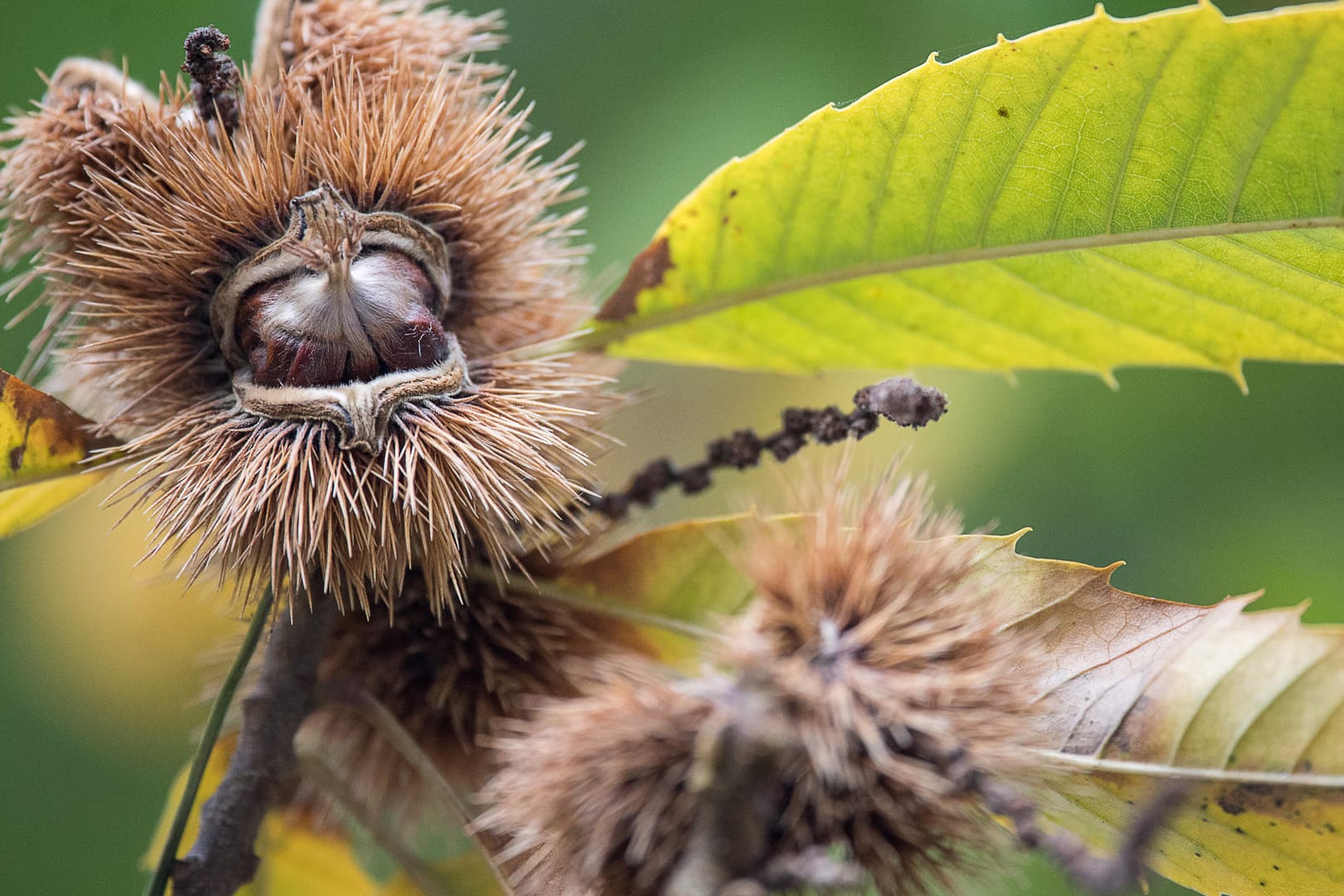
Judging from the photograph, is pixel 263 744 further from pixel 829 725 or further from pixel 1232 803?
pixel 1232 803

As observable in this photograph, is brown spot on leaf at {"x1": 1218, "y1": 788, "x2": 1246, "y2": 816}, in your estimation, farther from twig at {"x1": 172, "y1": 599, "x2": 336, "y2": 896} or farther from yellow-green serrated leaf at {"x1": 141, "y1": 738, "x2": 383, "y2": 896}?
yellow-green serrated leaf at {"x1": 141, "y1": 738, "x2": 383, "y2": 896}

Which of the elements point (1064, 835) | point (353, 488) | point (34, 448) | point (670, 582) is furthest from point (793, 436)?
point (34, 448)

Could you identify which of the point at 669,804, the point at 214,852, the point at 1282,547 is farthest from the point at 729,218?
the point at 1282,547

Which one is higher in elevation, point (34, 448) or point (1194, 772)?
point (34, 448)

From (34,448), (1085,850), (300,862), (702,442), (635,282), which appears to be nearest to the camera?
(1085,850)

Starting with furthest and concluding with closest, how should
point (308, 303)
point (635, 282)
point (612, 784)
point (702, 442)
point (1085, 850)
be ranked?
1. point (702, 442)
2. point (635, 282)
3. point (308, 303)
4. point (612, 784)
5. point (1085, 850)

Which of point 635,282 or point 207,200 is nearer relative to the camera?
point 207,200

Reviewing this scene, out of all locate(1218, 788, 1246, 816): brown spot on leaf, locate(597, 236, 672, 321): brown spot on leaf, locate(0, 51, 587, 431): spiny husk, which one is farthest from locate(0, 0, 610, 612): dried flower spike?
locate(1218, 788, 1246, 816): brown spot on leaf

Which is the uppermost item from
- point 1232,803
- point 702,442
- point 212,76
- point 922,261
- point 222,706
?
point 212,76
